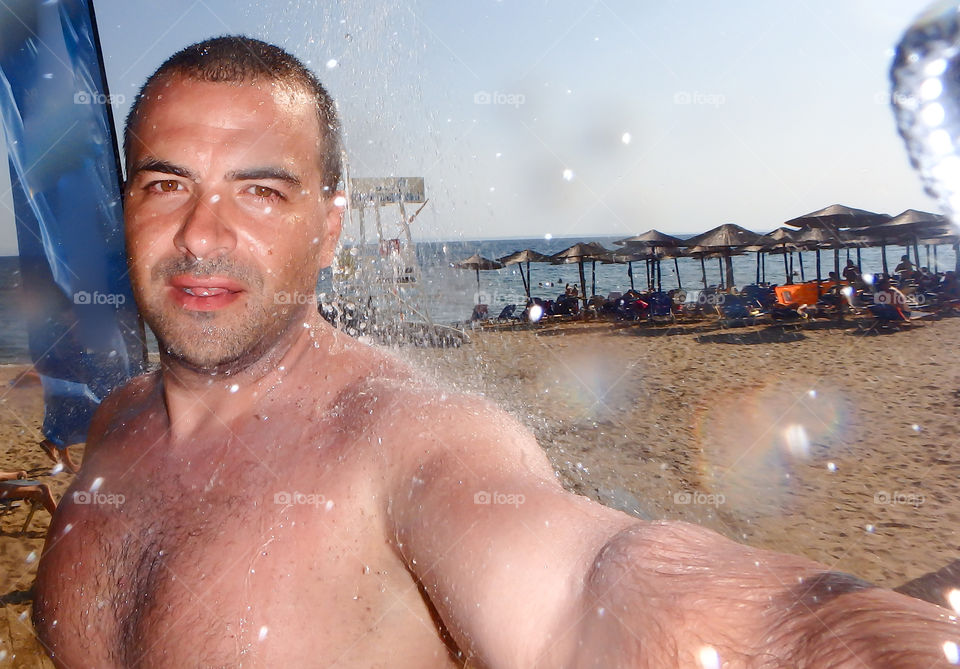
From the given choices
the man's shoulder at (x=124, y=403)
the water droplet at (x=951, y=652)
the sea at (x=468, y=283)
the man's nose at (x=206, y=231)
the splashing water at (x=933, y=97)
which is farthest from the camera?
the sea at (x=468, y=283)

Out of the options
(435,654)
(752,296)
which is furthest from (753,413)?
(752,296)

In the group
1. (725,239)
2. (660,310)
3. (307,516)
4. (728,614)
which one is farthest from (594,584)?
(725,239)

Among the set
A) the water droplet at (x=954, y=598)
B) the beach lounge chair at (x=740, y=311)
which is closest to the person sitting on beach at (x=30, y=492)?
the water droplet at (x=954, y=598)

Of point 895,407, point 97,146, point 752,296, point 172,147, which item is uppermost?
point 97,146

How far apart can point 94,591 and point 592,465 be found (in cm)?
545

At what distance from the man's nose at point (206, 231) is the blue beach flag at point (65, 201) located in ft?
9.48

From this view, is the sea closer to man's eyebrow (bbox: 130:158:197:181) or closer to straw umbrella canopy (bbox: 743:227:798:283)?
straw umbrella canopy (bbox: 743:227:798:283)

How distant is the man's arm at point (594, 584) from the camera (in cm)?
59

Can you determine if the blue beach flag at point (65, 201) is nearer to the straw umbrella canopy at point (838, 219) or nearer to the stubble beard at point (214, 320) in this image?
the stubble beard at point (214, 320)

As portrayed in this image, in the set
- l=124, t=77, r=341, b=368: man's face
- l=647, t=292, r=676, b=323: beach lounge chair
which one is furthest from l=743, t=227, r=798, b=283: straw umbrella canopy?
l=124, t=77, r=341, b=368: man's face

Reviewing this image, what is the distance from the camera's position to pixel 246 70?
1513mm

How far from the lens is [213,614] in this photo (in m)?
1.20

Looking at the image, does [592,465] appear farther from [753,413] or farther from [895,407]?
[895,407]

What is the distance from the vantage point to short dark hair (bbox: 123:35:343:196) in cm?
151
